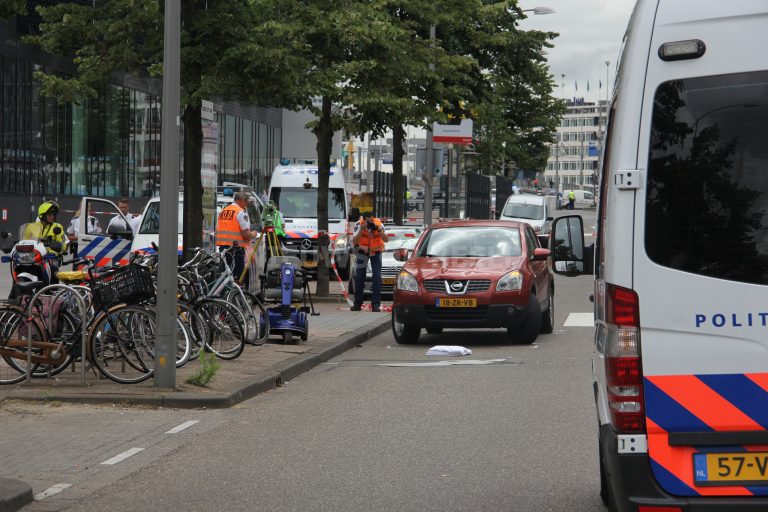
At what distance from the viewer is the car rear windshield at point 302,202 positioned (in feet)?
111

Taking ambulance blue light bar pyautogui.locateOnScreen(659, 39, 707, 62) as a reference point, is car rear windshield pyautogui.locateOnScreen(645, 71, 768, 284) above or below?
below

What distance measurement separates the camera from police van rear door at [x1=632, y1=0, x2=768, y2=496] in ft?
16.9

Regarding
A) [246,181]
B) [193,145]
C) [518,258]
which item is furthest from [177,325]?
[246,181]

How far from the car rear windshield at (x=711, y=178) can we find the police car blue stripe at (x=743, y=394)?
1.23ft

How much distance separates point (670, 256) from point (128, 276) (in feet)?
27.0

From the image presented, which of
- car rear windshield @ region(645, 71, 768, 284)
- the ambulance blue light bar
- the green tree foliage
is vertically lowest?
car rear windshield @ region(645, 71, 768, 284)

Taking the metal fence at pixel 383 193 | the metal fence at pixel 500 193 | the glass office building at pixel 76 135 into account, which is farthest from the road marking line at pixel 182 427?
the metal fence at pixel 500 193

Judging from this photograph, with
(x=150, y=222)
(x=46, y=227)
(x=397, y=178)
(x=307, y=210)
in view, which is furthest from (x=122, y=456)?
(x=397, y=178)

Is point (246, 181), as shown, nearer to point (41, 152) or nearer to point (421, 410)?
point (41, 152)

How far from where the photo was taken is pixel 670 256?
17.2ft

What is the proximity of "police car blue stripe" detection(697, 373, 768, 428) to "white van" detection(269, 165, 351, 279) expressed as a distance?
26602mm

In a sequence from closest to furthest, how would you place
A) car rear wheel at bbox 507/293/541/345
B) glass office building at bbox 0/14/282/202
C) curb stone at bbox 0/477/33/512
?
curb stone at bbox 0/477/33/512
car rear wheel at bbox 507/293/541/345
glass office building at bbox 0/14/282/202

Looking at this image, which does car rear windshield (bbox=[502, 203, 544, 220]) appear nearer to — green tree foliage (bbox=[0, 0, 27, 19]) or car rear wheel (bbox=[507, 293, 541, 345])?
car rear wheel (bbox=[507, 293, 541, 345])

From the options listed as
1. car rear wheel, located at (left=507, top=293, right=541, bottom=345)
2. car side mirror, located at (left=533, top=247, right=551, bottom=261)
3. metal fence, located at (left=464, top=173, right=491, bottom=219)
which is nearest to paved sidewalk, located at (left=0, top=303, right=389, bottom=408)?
car rear wheel, located at (left=507, top=293, right=541, bottom=345)
